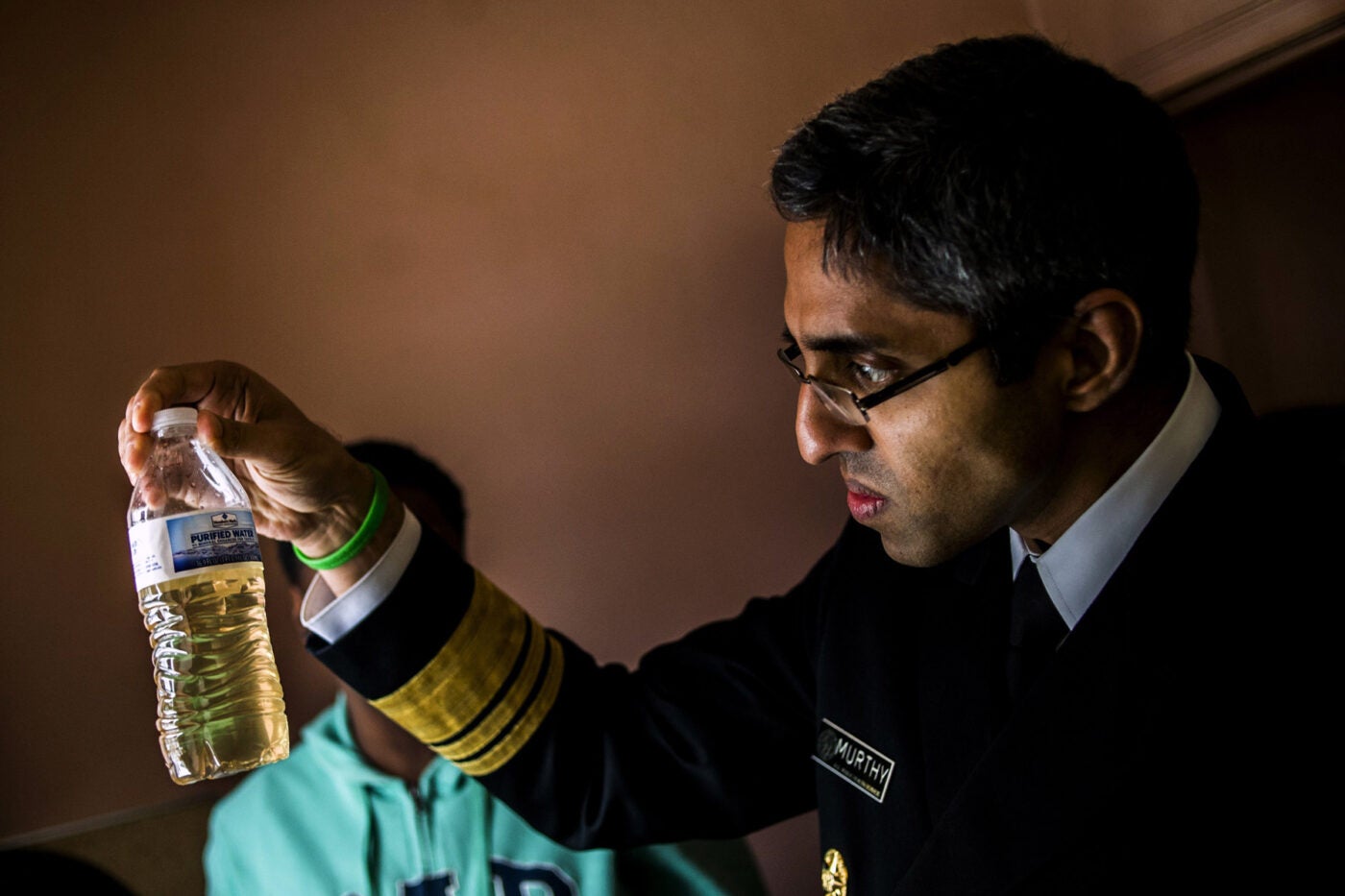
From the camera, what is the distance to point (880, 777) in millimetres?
1346

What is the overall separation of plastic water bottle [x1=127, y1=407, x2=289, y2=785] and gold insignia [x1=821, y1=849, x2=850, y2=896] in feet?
2.35

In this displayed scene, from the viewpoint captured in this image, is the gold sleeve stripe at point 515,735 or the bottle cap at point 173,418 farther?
the gold sleeve stripe at point 515,735

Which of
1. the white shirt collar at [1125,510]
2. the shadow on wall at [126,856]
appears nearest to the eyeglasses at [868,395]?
the white shirt collar at [1125,510]

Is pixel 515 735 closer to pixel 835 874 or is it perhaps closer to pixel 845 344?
pixel 835 874

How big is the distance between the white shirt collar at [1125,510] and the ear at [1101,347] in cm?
9

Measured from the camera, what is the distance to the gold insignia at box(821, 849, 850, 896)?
1386 millimetres

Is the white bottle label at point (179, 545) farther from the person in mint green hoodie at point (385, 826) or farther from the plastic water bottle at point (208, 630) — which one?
the person in mint green hoodie at point (385, 826)

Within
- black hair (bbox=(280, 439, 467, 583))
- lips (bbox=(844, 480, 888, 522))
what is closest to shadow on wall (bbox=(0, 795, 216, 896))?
black hair (bbox=(280, 439, 467, 583))

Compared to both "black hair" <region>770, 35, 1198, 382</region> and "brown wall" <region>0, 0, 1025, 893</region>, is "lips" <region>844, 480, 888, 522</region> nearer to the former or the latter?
"black hair" <region>770, 35, 1198, 382</region>

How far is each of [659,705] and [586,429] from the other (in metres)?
0.55

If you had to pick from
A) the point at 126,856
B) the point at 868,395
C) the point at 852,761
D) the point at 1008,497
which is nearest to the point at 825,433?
the point at 868,395

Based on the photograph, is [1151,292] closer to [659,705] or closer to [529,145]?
[659,705]

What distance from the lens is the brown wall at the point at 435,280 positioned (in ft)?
5.06

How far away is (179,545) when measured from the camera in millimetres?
944
